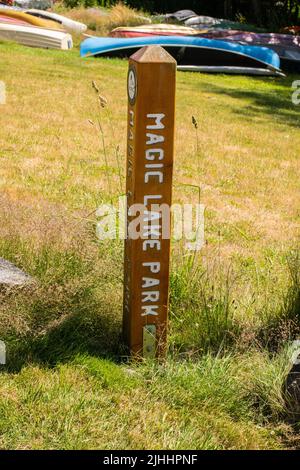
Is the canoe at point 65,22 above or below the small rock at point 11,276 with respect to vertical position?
above

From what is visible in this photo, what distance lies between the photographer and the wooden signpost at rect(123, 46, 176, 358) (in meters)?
3.82

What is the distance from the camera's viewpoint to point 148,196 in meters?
3.94

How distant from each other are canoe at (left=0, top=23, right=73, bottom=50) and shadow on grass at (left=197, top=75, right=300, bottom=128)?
12.3 ft

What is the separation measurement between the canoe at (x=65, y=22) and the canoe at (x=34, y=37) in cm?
237

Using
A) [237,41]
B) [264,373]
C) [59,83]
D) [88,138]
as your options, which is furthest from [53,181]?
[237,41]

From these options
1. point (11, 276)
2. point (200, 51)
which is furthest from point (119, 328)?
point (200, 51)

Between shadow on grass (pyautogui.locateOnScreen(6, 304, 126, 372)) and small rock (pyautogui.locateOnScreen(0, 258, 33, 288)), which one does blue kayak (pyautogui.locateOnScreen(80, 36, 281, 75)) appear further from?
shadow on grass (pyautogui.locateOnScreen(6, 304, 126, 372))

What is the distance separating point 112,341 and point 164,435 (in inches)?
36.6

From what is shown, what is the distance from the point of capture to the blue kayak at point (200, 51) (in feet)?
51.4

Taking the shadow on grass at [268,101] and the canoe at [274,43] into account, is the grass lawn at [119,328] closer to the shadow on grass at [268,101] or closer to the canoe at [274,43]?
the shadow on grass at [268,101]

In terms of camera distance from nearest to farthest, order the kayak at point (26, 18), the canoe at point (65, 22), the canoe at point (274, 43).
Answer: the canoe at point (274, 43)
the kayak at point (26, 18)
the canoe at point (65, 22)

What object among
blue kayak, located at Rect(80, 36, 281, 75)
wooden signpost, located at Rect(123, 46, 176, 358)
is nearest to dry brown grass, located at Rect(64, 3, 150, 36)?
blue kayak, located at Rect(80, 36, 281, 75)

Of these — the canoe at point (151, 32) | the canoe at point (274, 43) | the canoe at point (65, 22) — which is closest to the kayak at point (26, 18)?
the canoe at point (65, 22)

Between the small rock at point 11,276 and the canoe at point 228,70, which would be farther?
the canoe at point 228,70
